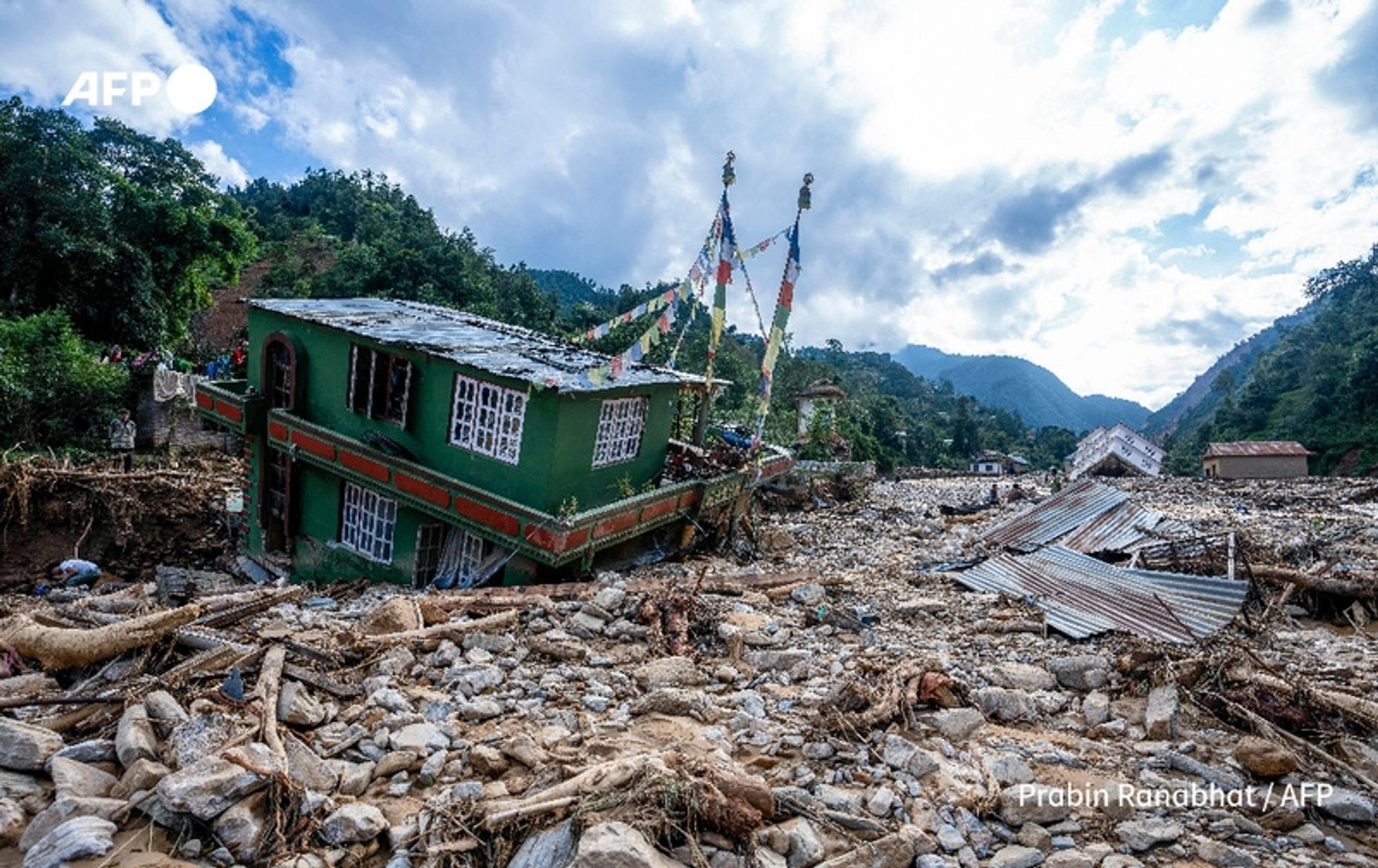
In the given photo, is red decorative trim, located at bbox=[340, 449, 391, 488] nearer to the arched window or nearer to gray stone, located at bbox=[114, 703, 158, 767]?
the arched window

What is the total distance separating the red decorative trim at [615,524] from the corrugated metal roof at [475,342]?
1.95 meters

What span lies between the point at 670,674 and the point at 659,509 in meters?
5.82

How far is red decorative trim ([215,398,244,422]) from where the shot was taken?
44.4ft

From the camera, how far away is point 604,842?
11.6 ft

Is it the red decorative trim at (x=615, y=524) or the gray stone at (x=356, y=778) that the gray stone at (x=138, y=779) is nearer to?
the gray stone at (x=356, y=778)

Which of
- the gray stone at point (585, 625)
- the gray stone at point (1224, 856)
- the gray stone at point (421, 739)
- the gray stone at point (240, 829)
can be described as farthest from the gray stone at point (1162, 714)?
the gray stone at point (240, 829)

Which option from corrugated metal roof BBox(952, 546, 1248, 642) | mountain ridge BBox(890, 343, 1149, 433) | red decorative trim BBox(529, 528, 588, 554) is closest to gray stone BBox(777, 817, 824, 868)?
corrugated metal roof BBox(952, 546, 1248, 642)

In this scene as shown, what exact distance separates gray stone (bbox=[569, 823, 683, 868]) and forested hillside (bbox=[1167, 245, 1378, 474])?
43.2 metres

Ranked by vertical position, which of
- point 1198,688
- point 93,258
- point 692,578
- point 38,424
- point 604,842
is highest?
point 93,258

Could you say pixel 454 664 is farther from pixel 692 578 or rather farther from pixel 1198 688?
pixel 1198 688

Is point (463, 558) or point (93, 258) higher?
point (93, 258)

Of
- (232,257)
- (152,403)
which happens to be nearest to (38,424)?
(152,403)

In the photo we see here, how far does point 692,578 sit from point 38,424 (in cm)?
1864

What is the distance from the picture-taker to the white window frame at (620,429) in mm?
11758
